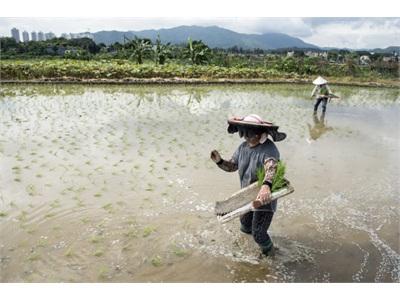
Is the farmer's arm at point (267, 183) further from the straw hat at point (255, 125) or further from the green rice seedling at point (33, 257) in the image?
the green rice seedling at point (33, 257)

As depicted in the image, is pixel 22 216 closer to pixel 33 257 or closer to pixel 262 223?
pixel 33 257

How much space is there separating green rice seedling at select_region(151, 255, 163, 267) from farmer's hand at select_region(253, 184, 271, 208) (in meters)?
1.08

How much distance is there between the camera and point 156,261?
3354 millimetres

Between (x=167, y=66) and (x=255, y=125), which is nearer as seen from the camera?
(x=255, y=125)

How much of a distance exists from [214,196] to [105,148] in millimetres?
2812

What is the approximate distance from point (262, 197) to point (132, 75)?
16.0 metres

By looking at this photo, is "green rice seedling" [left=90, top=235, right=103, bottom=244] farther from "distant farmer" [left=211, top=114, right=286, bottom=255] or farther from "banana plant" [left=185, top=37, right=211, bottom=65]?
"banana plant" [left=185, top=37, right=211, bottom=65]

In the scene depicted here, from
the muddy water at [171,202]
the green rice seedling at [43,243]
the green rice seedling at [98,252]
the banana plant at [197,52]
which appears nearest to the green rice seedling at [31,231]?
the muddy water at [171,202]

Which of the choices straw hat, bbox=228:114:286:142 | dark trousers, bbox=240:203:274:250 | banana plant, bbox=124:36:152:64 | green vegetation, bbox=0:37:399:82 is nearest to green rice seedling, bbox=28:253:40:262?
dark trousers, bbox=240:203:274:250

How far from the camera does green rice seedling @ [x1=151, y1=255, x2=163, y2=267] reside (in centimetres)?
331

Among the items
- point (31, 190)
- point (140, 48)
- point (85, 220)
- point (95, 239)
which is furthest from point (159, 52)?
point (95, 239)

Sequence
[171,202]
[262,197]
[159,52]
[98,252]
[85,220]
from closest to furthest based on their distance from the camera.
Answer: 1. [262,197]
2. [98,252]
3. [85,220]
4. [171,202]
5. [159,52]

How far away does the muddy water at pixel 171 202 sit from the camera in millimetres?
3293

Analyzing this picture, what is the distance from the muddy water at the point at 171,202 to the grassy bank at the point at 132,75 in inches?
270
